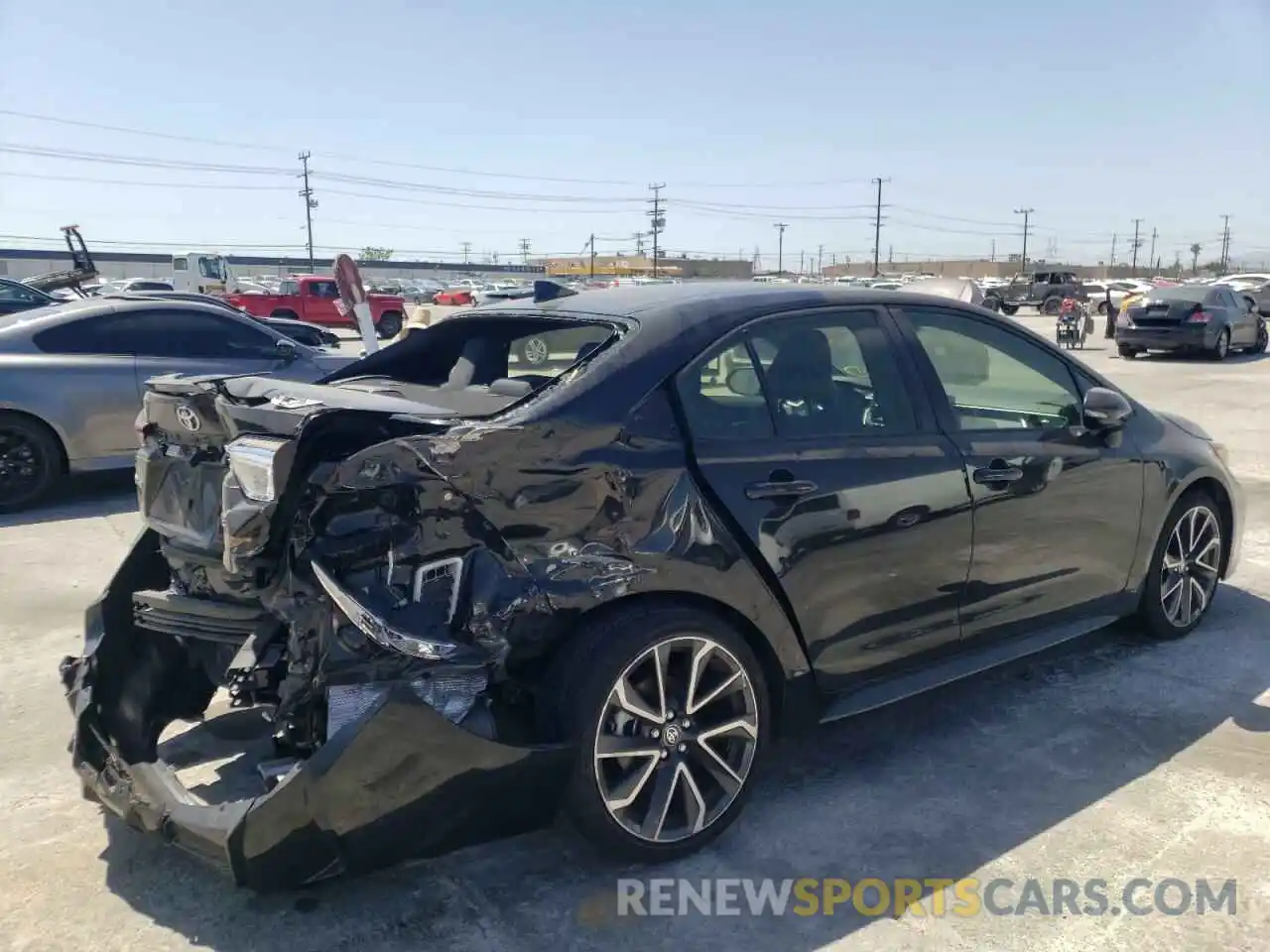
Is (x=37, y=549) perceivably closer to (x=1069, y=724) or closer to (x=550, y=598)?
(x=550, y=598)

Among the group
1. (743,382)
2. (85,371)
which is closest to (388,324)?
(85,371)

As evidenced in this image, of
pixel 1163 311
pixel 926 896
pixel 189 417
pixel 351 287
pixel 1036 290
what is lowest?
pixel 926 896

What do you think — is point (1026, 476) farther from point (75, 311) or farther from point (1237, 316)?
point (1237, 316)

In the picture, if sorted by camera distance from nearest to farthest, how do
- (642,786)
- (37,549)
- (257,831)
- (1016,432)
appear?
1. (257,831)
2. (642,786)
3. (1016,432)
4. (37,549)

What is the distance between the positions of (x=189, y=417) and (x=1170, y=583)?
4.22 m

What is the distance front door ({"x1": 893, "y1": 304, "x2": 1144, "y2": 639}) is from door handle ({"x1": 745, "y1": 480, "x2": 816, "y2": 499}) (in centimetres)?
77

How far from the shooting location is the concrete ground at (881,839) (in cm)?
277

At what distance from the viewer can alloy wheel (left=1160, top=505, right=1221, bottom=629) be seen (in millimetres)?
4766

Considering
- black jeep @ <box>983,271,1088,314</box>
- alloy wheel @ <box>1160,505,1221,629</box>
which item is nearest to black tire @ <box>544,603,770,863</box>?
alloy wheel @ <box>1160,505,1221,629</box>

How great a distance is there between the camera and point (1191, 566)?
193 inches

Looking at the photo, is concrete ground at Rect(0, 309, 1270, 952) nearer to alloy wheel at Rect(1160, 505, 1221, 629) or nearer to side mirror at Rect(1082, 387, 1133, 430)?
alloy wheel at Rect(1160, 505, 1221, 629)

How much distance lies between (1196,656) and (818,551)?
8.14 feet

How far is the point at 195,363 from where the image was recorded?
8422 mm

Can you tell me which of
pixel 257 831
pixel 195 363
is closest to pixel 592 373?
pixel 257 831
